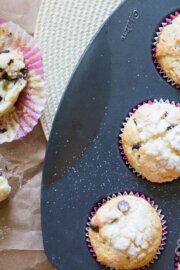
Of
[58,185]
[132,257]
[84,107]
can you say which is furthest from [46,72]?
[132,257]

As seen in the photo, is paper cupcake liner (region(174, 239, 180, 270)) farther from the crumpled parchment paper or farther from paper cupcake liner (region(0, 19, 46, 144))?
paper cupcake liner (region(0, 19, 46, 144))

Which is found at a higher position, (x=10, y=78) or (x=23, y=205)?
(x=10, y=78)

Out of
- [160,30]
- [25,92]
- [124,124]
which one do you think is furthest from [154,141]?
[25,92]

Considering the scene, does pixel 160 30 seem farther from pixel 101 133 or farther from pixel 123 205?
pixel 123 205

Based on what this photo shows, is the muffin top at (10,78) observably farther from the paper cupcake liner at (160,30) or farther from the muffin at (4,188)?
the paper cupcake liner at (160,30)

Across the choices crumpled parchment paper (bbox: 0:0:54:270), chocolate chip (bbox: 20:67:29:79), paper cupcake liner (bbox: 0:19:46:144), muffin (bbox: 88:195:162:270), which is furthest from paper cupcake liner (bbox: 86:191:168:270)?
chocolate chip (bbox: 20:67:29:79)

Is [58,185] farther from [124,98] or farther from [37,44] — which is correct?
[37,44]
